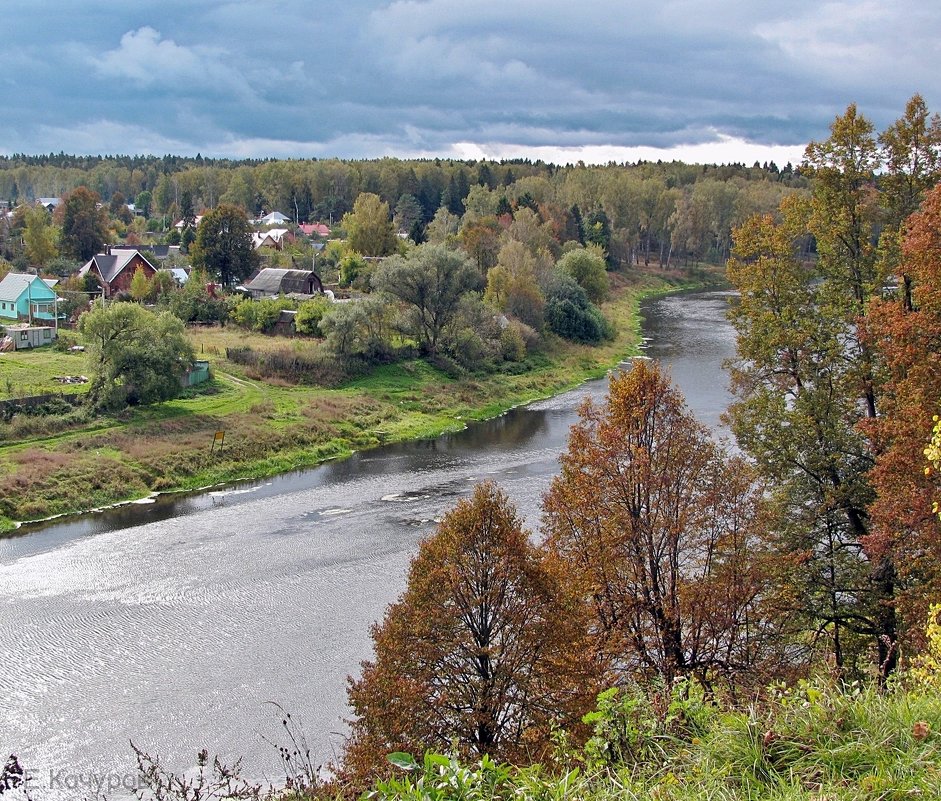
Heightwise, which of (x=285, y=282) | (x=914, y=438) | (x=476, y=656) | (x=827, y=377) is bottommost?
(x=476, y=656)

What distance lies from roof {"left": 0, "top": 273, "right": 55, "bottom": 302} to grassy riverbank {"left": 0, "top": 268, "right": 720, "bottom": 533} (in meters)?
9.11

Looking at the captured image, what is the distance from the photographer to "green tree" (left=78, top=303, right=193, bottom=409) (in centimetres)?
3519

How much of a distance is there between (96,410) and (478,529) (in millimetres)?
26879

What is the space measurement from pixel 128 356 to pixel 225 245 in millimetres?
32590

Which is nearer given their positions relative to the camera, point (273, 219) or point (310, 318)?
point (310, 318)

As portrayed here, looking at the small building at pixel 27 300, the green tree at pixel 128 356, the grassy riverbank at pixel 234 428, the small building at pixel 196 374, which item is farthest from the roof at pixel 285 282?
the green tree at pixel 128 356

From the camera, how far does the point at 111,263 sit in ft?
210

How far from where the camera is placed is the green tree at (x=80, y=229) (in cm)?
7381

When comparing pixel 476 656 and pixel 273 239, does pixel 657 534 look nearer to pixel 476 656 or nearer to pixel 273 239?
pixel 476 656

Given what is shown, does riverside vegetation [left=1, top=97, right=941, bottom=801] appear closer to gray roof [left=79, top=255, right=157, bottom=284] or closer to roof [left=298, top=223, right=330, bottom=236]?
gray roof [left=79, top=255, right=157, bottom=284]

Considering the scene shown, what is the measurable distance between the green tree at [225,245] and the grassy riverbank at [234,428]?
15.0 meters

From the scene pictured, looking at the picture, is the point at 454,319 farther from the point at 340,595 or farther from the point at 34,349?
the point at 340,595

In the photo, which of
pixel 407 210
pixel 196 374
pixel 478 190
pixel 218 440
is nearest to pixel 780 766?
pixel 218 440

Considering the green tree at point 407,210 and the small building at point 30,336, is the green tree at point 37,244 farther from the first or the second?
the green tree at point 407,210
